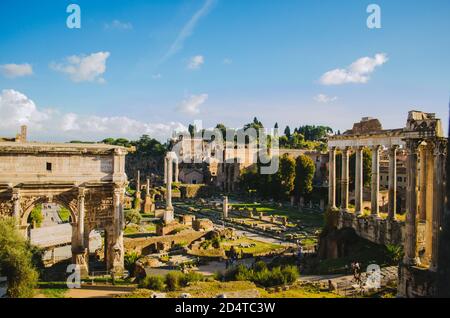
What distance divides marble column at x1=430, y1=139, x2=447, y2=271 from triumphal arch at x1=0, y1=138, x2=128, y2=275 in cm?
1465

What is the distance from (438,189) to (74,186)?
1666cm

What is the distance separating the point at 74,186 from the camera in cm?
1992

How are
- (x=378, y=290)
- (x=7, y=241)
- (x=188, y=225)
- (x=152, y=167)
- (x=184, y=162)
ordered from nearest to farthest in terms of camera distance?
(x=7, y=241)
(x=378, y=290)
(x=188, y=225)
(x=184, y=162)
(x=152, y=167)

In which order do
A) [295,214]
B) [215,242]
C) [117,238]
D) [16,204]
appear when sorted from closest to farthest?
[16,204], [117,238], [215,242], [295,214]

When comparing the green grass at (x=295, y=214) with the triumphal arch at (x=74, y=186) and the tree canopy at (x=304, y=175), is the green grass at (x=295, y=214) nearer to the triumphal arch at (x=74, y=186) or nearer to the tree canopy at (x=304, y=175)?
the tree canopy at (x=304, y=175)

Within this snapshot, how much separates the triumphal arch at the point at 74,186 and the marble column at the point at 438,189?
14648mm

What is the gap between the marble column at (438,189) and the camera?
14.1 meters

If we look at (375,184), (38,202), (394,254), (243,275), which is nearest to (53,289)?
(38,202)

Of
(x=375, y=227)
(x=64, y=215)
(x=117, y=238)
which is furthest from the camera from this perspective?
(x=64, y=215)

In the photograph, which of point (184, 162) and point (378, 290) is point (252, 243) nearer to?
point (378, 290)

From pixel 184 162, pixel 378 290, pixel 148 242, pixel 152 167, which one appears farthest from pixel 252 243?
pixel 152 167

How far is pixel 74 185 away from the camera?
19.9 meters

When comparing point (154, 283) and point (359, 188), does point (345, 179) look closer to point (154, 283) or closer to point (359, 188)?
point (359, 188)
